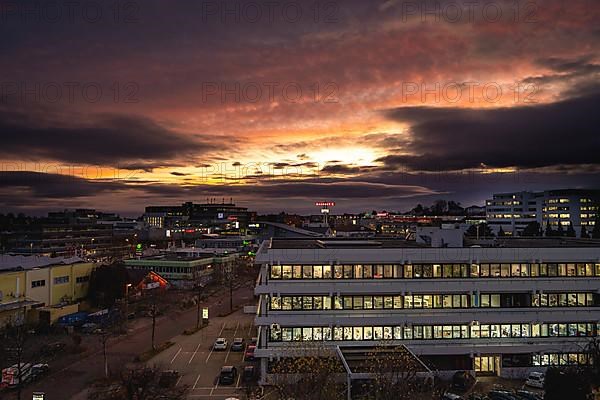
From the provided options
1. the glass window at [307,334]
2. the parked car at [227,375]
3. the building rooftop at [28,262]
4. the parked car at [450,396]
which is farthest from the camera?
the building rooftop at [28,262]

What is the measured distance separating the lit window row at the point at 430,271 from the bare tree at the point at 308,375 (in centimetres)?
525

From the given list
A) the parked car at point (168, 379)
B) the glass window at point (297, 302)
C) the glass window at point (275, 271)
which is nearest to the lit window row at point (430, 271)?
the glass window at point (275, 271)

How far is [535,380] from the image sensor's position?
3155 cm

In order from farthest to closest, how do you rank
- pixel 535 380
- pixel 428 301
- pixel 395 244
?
pixel 395 244
pixel 428 301
pixel 535 380

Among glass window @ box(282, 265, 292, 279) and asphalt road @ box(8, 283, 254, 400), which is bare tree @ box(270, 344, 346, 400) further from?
asphalt road @ box(8, 283, 254, 400)

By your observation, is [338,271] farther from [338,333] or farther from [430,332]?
[430,332]

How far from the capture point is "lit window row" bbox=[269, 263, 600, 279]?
34125 mm

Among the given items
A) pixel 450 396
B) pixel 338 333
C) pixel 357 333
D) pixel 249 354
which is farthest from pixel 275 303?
pixel 450 396

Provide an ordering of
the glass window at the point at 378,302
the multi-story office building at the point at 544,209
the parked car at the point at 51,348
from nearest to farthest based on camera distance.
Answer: the glass window at the point at 378,302, the parked car at the point at 51,348, the multi-story office building at the point at 544,209

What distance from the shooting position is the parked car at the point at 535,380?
31.3 metres

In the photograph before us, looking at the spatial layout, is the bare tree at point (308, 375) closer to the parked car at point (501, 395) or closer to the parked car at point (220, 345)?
the parked car at point (501, 395)

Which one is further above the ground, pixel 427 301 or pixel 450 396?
pixel 427 301

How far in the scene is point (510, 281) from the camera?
34.4m

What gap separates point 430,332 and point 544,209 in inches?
5161
